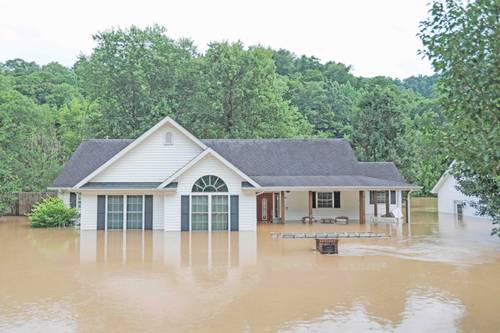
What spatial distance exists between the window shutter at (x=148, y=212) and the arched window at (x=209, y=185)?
257cm

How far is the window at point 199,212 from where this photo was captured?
69.5 feet

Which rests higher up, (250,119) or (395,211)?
(250,119)

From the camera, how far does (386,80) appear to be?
2377 inches

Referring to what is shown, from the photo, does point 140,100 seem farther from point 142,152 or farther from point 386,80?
point 386,80

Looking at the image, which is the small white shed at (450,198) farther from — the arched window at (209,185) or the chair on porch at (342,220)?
the arched window at (209,185)

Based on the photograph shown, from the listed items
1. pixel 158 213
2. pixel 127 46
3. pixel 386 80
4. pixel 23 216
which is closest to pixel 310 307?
pixel 158 213

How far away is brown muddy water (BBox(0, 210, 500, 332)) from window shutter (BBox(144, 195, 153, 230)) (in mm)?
4207

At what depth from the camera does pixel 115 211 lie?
22.2m

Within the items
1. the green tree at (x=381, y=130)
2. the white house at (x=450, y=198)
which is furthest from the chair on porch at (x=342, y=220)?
the green tree at (x=381, y=130)

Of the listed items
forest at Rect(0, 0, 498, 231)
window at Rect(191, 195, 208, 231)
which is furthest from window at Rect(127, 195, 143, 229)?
forest at Rect(0, 0, 498, 231)

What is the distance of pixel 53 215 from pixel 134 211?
444 centimetres

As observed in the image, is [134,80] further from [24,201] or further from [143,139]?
[143,139]

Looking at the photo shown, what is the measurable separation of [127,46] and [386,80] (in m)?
36.1

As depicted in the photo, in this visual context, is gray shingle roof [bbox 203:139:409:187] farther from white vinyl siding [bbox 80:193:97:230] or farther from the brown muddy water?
the brown muddy water
